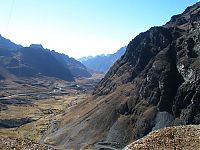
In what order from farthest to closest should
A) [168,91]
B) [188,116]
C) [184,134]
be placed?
[168,91], [188,116], [184,134]

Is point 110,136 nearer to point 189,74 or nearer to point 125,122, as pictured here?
point 125,122

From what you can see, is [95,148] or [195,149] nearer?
[195,149]

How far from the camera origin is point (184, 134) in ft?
151

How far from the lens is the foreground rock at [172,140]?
43531mm

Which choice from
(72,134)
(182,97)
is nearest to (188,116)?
(182,97)

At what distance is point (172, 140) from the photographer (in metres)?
44.9

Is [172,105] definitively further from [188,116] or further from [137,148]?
[137,148]

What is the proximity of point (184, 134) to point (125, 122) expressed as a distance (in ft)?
483

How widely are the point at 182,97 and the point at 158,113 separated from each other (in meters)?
13.5

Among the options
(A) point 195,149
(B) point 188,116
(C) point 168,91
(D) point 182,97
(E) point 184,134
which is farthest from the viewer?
(C) point 168,91

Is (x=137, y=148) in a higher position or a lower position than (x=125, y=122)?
higher

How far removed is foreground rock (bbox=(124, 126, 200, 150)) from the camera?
43.5 m

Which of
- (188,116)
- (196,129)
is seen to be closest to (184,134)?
(196,129)

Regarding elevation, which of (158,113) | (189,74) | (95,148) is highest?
(189,74)
